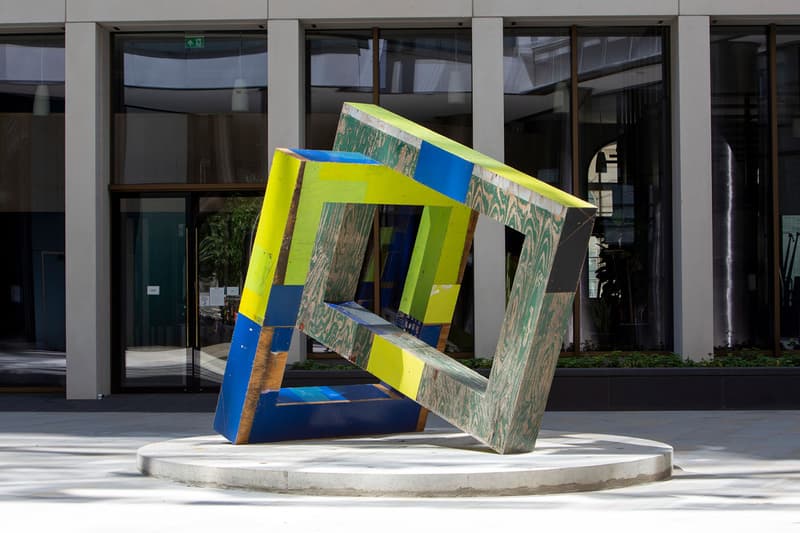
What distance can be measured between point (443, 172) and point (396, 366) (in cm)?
159

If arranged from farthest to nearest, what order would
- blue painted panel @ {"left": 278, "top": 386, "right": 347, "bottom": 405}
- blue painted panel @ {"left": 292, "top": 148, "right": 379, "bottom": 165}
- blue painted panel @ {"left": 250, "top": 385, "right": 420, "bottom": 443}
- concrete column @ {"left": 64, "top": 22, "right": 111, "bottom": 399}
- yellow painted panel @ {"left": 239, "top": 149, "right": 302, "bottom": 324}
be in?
concrete column @ {"left": 64, "top": 22, "right": 111, "bottom": 399}
blue painted panel @ {"left": 278, "top": 386, "right": 347, "bottom": 405}
blue painted panel @ {"left": 250, "top": 385, "right": 420, "bottom": 443}
blue painted panel @ {"left": 292, "top": 148, "right": 379, "bottom": 165}
yellow painted panel @ {"left": 239, "top": 149, "right": 302, "bottom": 324}

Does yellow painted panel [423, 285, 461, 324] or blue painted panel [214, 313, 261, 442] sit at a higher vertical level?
yellow painted panel [423, 285, 461, 324]

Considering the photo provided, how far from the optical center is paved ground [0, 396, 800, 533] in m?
6.62

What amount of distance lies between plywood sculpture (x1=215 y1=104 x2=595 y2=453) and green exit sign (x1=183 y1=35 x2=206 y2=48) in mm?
7204

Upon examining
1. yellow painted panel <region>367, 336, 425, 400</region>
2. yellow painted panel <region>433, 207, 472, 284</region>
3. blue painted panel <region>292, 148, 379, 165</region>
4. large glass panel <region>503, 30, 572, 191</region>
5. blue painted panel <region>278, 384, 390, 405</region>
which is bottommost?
blue painted panel <region>278, 384, 390, 405</region>

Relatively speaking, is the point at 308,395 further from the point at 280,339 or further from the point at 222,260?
the point at 222,260

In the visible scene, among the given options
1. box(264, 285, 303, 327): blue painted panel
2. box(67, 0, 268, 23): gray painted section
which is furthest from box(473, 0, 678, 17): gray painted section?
box(264, 285, 303, 327): blue painted panel

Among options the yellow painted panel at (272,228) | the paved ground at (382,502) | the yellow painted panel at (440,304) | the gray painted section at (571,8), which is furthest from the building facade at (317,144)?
the yellow painted panel at (272,228)

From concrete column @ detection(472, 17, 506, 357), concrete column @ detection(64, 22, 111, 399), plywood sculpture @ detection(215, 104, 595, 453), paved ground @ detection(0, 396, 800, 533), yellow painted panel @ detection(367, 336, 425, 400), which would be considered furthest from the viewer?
concrete column @ detection(64, 22, 111, 399)

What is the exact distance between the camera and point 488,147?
52.5ft

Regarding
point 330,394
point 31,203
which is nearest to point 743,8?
point 330,394

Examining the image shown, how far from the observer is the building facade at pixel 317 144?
1631cm

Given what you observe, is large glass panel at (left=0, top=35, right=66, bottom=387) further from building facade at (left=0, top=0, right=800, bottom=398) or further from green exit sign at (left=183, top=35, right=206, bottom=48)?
green exit sign at (left=183, top=35, right=206, bottom=48)

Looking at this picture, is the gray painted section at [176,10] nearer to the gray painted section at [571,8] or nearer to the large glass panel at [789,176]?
the gray painted section at [571,8]
